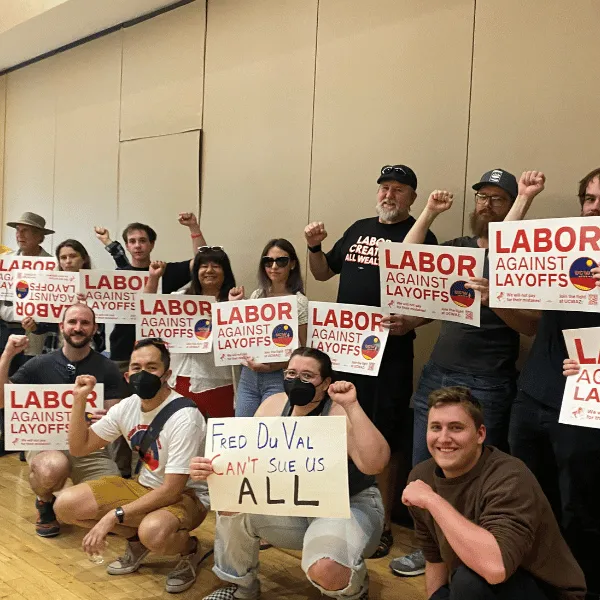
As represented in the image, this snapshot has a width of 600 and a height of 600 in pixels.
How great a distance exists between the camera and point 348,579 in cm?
271

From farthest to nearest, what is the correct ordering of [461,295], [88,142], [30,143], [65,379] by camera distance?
[30,143], [88,142], [65,379], [461,295]

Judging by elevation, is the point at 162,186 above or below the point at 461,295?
above

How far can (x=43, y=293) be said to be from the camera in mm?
4387

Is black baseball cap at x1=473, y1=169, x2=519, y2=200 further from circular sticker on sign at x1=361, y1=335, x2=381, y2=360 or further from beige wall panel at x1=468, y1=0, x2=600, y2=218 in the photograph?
circular sticker on sign at x1=361, y1=335, x2=381, y2=360

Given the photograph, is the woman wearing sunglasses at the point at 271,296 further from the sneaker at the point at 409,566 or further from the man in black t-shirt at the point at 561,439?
the man in black t-shirt at the point at 561,439

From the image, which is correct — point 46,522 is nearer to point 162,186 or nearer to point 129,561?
point 129,561

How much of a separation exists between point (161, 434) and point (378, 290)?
1.22 m

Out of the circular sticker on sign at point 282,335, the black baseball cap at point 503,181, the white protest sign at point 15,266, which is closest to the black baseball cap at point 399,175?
the black baseball cap at point 503,181

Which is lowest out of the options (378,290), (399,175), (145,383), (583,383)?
(145,383)

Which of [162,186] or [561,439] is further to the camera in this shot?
[162,186]

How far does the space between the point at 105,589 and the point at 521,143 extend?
282 centimetres

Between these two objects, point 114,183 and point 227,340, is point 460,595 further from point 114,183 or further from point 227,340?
point 114,183

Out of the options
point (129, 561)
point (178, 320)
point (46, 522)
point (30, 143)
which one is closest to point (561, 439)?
point (129, 561)

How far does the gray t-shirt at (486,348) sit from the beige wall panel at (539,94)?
67cm
